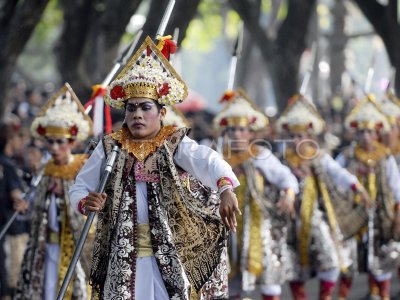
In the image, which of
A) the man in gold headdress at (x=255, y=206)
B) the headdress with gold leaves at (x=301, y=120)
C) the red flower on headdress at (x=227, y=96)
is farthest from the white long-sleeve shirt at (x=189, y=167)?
the headdress with gold leaves at (x=301, y=120)

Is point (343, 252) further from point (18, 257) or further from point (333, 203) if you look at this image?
point (18, 257)

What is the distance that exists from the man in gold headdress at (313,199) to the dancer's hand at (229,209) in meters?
4.56

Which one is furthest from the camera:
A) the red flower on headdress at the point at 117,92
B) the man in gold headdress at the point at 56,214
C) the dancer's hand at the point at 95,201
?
the man in gold headdress at the point at 56,214

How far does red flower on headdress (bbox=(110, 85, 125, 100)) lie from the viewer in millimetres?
7094

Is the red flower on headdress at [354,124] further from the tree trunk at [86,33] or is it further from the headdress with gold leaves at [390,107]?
the tree trunk at [86,33]

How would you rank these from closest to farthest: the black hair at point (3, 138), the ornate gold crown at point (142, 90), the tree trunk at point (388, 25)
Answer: the ornate gold crown at point (142, 90) < the black hair at point (3, 138) < the tree trunk at point (388, 25)

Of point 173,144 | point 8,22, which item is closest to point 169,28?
point 8,22

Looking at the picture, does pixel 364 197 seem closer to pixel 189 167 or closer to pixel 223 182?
pixel 189 167

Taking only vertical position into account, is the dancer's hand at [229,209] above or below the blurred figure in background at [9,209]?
below

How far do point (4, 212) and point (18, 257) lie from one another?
535mm

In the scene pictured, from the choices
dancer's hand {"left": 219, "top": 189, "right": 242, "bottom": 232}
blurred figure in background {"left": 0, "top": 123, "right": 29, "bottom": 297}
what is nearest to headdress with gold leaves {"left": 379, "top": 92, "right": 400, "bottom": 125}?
blurred figure in background {"left": 0, "top": 123, "right": 29, "bottom": 297}

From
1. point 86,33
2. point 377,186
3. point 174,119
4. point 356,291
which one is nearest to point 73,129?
point 174,119

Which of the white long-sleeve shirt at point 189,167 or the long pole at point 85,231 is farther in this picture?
the white long-sleeve shirt at point 189,167

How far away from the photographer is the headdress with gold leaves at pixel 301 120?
37.5 feet
